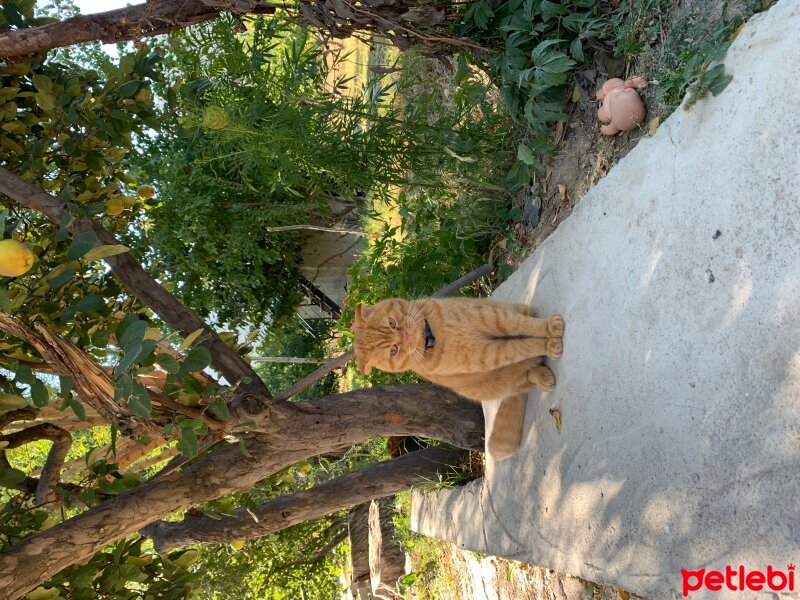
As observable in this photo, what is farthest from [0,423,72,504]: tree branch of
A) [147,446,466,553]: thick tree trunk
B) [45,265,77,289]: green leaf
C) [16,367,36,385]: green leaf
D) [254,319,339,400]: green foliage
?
[254,319,339,400]: green foliage

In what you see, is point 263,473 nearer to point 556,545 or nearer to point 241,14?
point 556,545

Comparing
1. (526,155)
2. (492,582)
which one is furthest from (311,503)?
(526,155)

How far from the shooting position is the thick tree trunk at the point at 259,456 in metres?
2.04

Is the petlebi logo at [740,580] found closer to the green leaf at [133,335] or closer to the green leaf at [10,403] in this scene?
the green leaf at [133,335]

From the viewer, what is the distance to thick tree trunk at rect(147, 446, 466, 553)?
3373mm

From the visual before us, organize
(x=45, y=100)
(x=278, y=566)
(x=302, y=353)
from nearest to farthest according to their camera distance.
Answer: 1. (x=45, y=100)
2. (x=278, y=566)
3. (x=302, y=353)

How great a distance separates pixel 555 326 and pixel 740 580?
120 centimetres

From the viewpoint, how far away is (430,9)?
2906 millimetres

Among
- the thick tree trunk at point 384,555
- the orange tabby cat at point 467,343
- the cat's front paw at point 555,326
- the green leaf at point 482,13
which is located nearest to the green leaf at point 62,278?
the orange tabby cat at point 467,343

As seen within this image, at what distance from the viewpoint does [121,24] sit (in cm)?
263

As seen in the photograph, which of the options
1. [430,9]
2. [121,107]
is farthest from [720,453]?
[121,107]

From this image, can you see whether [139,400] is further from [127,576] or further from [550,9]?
[550,9]

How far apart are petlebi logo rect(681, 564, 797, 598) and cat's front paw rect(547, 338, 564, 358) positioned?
39.2 inches

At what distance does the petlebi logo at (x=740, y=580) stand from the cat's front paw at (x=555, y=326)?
1031 millimetres
